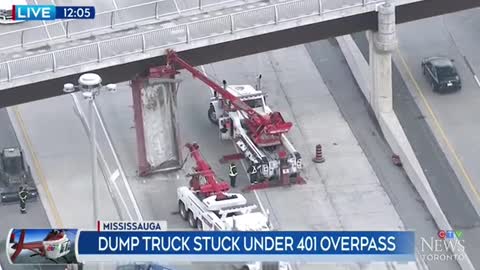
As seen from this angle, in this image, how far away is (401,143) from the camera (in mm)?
90562

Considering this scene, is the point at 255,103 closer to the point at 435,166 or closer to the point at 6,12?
the point at 435,166

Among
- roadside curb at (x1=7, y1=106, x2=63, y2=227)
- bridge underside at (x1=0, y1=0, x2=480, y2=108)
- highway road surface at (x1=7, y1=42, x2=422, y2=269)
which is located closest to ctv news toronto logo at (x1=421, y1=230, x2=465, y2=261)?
highway road surface at (x1=7, y1=42, x2=422, y2=269)

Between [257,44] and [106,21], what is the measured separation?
24.2ft

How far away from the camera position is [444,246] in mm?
82875

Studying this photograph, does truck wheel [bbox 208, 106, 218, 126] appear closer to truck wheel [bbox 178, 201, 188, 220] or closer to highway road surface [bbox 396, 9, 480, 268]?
truck wheel [bbox 178, 201, 188, 220]

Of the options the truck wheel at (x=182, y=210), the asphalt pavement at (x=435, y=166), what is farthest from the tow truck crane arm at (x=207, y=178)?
the asphalt pavement at (x=435, y=166)

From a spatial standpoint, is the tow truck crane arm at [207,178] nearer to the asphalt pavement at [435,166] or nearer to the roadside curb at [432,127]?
the asphalt pavement at [435,166]

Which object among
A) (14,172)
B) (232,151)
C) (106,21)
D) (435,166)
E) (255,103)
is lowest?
(14,172)

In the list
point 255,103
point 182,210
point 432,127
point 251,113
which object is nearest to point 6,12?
point 255,103

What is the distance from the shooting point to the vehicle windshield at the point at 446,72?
95000 millimetres

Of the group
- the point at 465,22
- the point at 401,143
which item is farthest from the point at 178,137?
the point at 465,22

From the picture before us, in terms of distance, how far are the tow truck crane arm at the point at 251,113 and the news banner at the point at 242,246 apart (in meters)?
33.4

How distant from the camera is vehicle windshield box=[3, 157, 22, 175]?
8706cm
